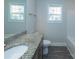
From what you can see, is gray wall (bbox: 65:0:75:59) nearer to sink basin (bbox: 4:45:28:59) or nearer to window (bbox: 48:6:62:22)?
window (bbox: 48:6:62:22)

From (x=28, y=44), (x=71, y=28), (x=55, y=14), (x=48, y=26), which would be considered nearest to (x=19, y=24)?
(x=28, y=44)

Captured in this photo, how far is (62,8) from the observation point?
21.5 feet

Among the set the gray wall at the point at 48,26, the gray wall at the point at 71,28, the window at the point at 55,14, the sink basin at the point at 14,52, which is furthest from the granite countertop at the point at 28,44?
the window at the point at 55,14

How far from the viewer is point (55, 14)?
21.8 feet

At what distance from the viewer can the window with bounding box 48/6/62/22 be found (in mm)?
6586

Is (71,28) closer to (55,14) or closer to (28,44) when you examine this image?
(55,14)

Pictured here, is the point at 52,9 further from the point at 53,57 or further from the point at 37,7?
the point at 53,57

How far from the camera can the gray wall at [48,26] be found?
6551 millimetres

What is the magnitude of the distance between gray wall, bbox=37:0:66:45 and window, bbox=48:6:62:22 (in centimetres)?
19

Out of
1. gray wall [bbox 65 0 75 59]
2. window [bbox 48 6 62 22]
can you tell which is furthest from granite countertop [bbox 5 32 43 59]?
window [bbox 48 6 62 22]

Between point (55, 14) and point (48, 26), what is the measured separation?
2.12ft
